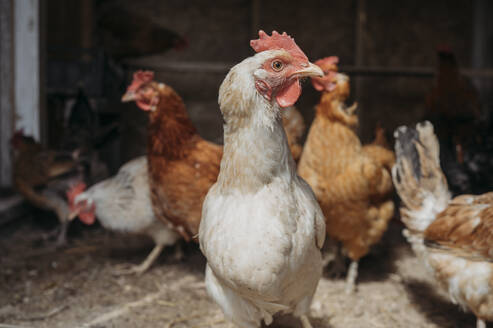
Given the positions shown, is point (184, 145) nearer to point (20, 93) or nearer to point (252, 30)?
point (20, 93)

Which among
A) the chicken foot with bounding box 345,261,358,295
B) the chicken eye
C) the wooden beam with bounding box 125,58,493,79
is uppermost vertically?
the wooden beam with bounding box 125,58,493,79

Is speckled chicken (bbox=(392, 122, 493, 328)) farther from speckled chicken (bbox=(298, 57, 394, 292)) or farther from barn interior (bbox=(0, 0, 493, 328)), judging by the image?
barn interior (bbox=(0, 0, 493, 328))

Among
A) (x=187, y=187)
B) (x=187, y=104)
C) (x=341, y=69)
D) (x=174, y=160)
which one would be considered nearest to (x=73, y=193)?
(x=174, y=160)

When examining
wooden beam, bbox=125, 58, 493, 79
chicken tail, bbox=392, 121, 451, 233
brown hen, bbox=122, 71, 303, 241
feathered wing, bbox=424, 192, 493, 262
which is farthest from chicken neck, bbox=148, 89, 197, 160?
wooden beam, bbox=125, 58, 493, 79

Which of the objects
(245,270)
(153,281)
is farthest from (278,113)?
(153,281)

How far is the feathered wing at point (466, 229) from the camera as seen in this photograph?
7.26 feet

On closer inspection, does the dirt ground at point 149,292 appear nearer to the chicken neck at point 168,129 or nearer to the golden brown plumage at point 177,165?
the golden brown plumage at point 177,165

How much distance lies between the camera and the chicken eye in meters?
1.77

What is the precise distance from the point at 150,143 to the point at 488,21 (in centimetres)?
478

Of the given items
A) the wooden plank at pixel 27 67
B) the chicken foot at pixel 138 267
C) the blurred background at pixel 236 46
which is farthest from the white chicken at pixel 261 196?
the wooden plank at pixel 27 67

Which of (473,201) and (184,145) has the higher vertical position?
(184,145)

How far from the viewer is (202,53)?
5383 millimetres

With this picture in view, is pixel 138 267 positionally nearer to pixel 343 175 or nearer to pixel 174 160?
pixel 174 160

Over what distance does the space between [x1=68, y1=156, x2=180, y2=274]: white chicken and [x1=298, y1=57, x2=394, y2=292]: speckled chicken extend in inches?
46.6
